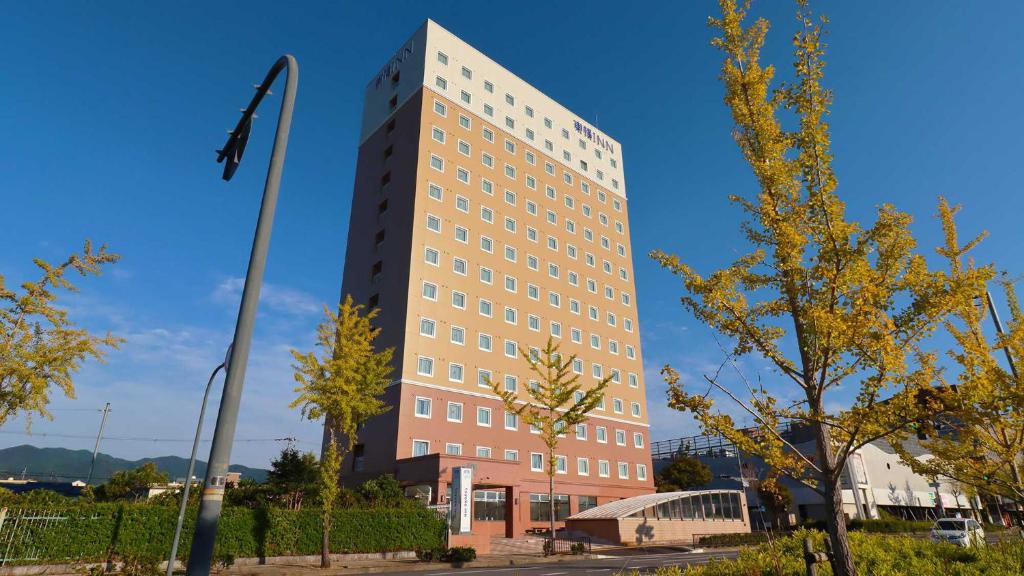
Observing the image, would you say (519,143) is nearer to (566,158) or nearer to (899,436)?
(566,158)

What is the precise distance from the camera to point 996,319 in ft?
56.7

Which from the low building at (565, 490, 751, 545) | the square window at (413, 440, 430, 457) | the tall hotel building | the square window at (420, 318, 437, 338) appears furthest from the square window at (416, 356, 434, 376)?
the low building at (565, 490, 751, 545)

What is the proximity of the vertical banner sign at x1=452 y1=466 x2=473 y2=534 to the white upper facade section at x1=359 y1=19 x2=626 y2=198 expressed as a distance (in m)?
39.1

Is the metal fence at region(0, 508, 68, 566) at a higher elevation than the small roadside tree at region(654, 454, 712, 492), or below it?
below

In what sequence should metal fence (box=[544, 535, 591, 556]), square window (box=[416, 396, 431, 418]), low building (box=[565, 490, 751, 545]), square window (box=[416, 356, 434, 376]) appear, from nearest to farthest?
metal fence (box=[544, 535, 591, 556]) → low building (box=[565, 490, 751, 545]) → square window (box=[416, 396, 431, 418]) → square window (box=[416, 356, 434, 376])

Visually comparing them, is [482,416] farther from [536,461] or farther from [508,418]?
[536,461]

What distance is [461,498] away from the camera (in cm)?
3166

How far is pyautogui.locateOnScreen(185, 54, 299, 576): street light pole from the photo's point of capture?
569 centimetres

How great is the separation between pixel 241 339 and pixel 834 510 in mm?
10204

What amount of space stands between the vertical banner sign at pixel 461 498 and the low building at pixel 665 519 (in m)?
13.5

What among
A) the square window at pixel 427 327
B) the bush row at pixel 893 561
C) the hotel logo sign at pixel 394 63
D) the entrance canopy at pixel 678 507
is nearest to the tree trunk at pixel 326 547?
the bush row at pixel 893 561

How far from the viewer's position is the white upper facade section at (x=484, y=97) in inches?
2223

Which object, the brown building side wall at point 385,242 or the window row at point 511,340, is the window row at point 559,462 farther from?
the window row at point 511,340

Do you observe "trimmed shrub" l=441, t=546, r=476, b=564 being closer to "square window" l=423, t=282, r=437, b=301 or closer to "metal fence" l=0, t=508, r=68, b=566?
"metal fence" l=0, t=508, r=68, b=566
